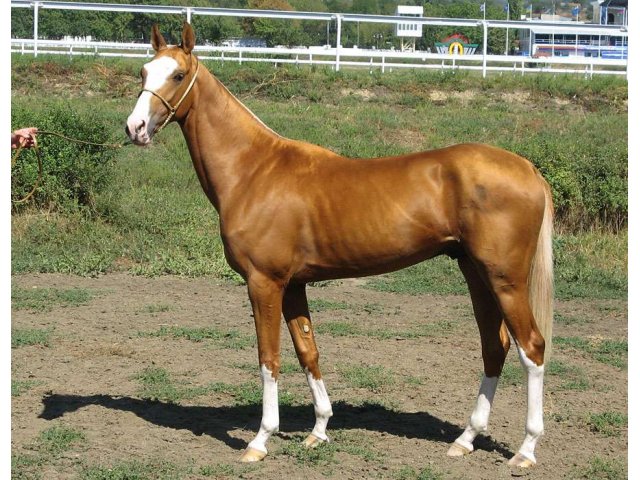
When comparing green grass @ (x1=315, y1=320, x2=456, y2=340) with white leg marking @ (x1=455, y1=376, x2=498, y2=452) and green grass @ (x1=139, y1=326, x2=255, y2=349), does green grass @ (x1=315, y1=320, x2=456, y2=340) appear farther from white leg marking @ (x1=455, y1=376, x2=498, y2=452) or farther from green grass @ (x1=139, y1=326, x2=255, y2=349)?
white leg marking @ (x1=455, y1=376, x2=498, y2=452)

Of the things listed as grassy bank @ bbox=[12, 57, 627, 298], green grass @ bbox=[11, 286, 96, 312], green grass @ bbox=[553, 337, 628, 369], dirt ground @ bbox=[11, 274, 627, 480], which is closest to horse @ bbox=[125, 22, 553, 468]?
dirt ground @ bbox=[11, 274, 627, 480]

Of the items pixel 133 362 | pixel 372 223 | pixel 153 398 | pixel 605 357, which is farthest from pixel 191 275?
pixel 372 223

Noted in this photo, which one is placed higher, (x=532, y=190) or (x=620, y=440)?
(x=532, y=190)

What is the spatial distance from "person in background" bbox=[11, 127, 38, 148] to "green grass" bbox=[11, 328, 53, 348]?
7.45 feet

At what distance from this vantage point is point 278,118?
18000 millimetres

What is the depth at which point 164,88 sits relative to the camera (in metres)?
5.29

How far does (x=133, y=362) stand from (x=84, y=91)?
13.5 m

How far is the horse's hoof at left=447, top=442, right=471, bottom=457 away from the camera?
5.49 m

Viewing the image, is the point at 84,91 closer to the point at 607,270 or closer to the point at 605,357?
the point at 607,270

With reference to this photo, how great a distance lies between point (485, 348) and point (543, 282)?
1.94ft

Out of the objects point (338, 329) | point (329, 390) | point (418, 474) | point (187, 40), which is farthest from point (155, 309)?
point (418, 474)

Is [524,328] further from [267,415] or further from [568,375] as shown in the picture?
[568,375]

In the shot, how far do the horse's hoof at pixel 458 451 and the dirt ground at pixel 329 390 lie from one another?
0.06 meters

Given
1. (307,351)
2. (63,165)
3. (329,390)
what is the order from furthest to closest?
(63,165), (329,390), (307,351)
